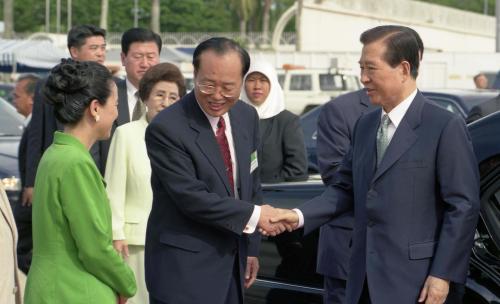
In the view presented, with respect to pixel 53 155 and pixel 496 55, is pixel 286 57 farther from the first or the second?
pixel 53 155

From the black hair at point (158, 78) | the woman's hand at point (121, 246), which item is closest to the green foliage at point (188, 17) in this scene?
the black hair at point (158, 78)

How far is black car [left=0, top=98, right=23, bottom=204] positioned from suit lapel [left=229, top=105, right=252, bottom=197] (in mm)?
4579

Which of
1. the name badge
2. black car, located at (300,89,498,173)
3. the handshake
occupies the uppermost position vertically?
the name badge

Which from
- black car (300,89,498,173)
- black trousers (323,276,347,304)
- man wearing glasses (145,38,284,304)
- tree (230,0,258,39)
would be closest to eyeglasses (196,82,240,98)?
man wearing glasses (145,38,284,304)

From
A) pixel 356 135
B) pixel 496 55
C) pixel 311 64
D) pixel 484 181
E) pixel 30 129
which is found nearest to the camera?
pixel 484 181

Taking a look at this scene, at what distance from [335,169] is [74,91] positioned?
1815 mm

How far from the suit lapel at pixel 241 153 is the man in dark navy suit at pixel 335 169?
0.69 meters

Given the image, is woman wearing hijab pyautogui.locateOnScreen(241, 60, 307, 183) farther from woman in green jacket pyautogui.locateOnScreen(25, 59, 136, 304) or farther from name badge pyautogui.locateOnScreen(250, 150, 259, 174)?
woman in green jacket pyautogui.locateOnScreen(25, 59, 136, 304)

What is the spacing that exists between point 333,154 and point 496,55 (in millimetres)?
30425

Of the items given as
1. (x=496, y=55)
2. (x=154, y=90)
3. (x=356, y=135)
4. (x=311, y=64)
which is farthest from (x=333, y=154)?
(x=311, y=64)

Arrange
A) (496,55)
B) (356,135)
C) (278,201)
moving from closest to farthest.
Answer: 1. (356,135)
2. (278,201)
3. (496,55)

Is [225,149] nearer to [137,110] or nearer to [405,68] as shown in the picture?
[405,68]

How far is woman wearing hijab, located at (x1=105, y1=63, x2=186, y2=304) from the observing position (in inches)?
235

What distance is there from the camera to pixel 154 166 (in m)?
4.78
